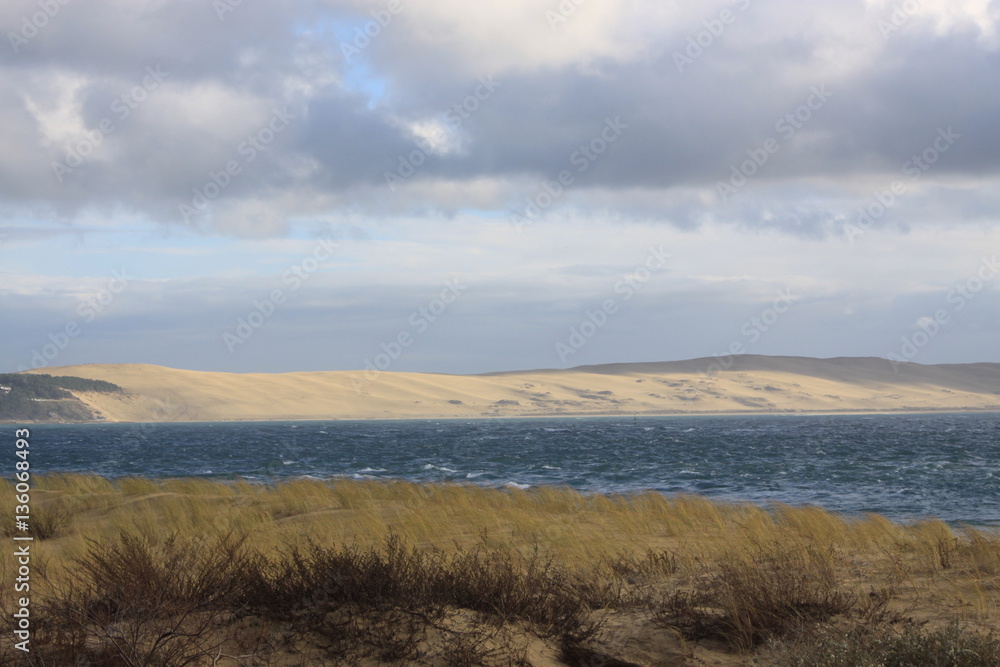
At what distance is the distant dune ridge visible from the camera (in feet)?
453

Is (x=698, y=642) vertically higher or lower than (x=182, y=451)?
higher

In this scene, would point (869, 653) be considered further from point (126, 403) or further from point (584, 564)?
point (126, 403)

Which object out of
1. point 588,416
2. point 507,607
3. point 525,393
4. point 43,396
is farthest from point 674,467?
point 43,396

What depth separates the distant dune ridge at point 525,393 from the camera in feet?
453

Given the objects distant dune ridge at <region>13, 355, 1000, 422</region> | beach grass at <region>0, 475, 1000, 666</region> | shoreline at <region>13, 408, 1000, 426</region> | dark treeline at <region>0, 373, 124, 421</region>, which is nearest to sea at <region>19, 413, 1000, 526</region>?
beach grass at <region>0, 475, 1000, 666</region>

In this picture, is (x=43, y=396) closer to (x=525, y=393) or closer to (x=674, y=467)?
(x=525, y=393)

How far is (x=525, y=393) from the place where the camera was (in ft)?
509

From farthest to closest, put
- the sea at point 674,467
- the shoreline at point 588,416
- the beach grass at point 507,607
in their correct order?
1. the shoreline at point 588,416
2. the sea at point 674,467
3. the beach grass at point 507,607

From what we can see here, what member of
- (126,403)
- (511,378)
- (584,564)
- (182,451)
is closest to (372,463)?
(182,451)

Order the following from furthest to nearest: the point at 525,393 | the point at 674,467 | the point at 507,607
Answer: the point at 525,393 → the point at 674,467 → the point at 507,607

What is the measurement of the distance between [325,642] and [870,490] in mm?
20735

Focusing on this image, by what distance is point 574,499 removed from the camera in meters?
17.2

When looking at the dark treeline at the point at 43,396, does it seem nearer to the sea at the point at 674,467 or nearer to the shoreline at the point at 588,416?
the shoreline at the point at 588,416

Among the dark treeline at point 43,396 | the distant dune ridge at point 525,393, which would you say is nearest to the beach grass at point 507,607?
the distant dune ridge at point 525,393
